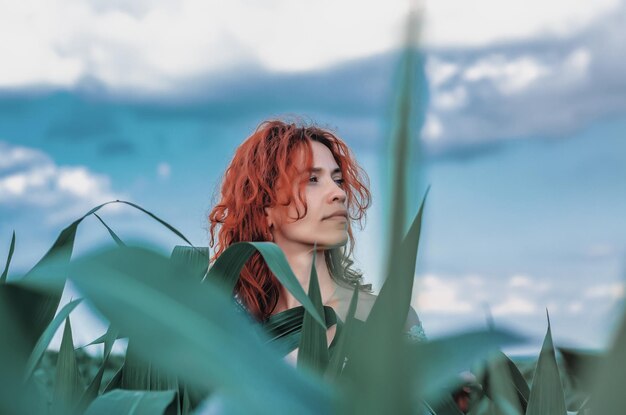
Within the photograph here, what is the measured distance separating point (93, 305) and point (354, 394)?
8cm

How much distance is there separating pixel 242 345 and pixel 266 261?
3.3 inches

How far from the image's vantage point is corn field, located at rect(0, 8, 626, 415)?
12cm

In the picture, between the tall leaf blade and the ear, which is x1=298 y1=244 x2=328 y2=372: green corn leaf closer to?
the tall leaf blade

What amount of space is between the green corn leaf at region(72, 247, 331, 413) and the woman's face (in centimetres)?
126

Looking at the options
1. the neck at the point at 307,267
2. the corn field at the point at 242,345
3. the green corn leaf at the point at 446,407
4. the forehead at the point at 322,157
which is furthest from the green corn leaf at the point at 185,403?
the forehead at the point at 322,157

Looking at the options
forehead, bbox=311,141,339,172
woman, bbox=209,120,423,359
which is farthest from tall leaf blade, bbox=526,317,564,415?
forehead, bbox=311,141,339,172

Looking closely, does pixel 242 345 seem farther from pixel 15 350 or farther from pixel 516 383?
pixel 516 383

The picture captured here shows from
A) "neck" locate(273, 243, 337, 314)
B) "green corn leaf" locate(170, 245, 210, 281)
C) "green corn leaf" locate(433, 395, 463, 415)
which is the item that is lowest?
"green corn leaf" locate(433, 395, 463, 415)

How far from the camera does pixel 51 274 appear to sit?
232 mm

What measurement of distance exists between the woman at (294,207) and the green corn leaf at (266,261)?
1.01 meters

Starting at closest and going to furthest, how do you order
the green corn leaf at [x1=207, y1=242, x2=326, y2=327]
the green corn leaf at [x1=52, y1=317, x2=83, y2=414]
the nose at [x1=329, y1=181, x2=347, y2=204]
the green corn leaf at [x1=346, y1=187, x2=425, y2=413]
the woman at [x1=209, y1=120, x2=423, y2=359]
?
the green corn leaf at [x1=346, y1=187, x2=425, y2=413]
the green corn leaf at [x1=207, y1=242, x2=326, y2=327]
the green corn leaf at [x1=52, y1=317, x2=83, y2=414]
the woman at [x1=209, y1=120, x2=423, y2=359]
the nose at [x1=329, y1=181, x2=347, y2=204]

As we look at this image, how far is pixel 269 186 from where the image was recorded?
5.42ft

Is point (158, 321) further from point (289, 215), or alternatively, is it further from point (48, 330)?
point (289, 215)

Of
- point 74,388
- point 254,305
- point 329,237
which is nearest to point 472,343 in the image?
point 74,388
